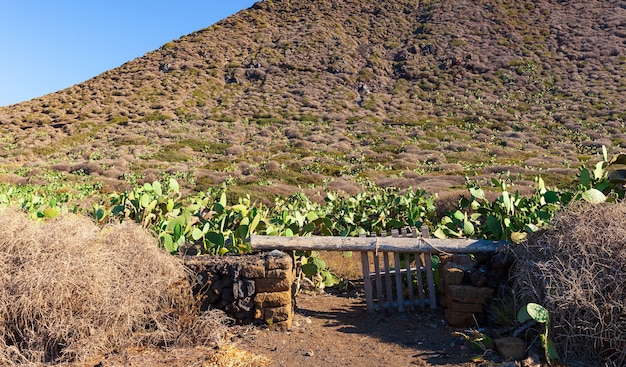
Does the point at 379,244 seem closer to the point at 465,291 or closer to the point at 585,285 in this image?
the point at 465,291

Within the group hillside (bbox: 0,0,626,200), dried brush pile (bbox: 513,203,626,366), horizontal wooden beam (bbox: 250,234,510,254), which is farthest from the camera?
hillside (bbox: 0,0,626,200)

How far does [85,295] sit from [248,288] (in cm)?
158

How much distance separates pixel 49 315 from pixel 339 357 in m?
2.68

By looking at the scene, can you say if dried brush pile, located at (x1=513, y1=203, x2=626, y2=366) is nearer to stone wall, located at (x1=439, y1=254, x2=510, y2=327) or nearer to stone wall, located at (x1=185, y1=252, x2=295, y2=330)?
stone wall, located at (x1=439, y1=254, x2=510, y2=327)

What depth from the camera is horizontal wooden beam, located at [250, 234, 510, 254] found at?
5438 mm

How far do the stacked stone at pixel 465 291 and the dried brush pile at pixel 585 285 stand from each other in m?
0.54

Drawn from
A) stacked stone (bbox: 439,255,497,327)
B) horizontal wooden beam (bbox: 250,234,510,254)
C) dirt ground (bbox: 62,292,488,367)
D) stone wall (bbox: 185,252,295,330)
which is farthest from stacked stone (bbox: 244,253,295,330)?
stacked stone (bbox: 439,255,497,327)

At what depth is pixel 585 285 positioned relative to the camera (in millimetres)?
4051

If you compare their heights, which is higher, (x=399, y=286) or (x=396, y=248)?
(x=396, y=248)

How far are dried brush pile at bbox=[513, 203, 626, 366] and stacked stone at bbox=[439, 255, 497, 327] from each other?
1.78 ft

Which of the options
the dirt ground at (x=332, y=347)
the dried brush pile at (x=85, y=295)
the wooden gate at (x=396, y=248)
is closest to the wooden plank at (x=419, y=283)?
the wooden gate at (x=396, y=248)

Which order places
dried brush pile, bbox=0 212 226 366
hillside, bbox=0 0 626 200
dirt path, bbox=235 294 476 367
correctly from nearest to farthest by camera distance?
dried brush pile, bbox=0 212 226 366 → dirt path, bbox=235 294 476 367 → hillside, bbox=0 0 626 200

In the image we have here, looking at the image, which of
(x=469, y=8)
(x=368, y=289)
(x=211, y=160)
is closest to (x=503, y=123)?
(x=211, y=160)

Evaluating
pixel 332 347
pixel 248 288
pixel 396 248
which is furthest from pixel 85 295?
pixel 396 248
